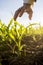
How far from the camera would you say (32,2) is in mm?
3156

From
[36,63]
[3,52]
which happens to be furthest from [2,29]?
[36,63]

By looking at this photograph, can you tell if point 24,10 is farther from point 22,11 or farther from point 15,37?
point 15,37

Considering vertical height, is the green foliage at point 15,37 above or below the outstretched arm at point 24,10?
below

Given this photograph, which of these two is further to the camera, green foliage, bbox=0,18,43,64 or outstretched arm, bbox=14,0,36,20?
outstretched arm, bbox=14,0,36,20

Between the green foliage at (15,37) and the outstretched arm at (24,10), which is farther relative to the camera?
the outstretched arm at (24,10)

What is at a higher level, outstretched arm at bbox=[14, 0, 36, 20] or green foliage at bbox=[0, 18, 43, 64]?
outstretched arm at bbox=[14, 0, 36, 20]

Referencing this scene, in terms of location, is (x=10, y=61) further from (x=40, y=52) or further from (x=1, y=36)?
(x=1, y=36)

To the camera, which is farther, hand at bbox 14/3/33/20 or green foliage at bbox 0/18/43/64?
hand at bbox 14/3/33/20

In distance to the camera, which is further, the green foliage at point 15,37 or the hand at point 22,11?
the hand at point 22,11

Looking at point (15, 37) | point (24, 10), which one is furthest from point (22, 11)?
point (15, 37)

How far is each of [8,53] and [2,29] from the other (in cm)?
53

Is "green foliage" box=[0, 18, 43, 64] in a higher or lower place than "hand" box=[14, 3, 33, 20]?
lower

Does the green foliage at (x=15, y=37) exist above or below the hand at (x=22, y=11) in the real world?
below

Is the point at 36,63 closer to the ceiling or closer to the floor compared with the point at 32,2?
closer to the floor
